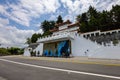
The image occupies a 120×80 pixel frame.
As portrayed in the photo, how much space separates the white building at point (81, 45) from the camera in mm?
19453

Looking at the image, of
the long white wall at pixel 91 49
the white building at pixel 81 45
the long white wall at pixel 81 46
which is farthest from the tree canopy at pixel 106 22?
the long white wall at pixel 91 49

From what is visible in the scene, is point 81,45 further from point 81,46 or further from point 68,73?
point 68,73

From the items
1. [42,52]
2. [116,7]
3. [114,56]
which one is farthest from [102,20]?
[114,56]

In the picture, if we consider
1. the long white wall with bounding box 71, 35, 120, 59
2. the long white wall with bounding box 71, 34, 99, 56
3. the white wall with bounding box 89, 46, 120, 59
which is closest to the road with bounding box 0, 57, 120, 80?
the white wall with bounding box 89, 46, 120, 59

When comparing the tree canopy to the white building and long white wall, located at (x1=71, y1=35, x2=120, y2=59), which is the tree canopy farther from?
long white wall, located at (x1=71, y1=35, x2=120, y2=59)

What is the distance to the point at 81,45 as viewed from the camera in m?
28.7

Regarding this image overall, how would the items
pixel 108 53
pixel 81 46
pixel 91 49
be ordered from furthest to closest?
pixel 81 46 → pixel 91 49 → pixel 108 53

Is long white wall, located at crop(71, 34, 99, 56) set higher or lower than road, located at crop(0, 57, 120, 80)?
higher

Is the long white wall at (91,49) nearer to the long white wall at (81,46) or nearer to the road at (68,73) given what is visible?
the long white wall at (81,46)

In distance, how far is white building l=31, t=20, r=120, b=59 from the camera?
63.8 ft

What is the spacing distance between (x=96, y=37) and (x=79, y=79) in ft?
73.2

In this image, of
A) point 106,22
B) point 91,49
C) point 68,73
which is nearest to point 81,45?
point 91,49

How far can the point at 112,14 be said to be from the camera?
41062mm

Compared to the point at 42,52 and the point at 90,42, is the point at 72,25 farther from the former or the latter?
the point at 90,42
